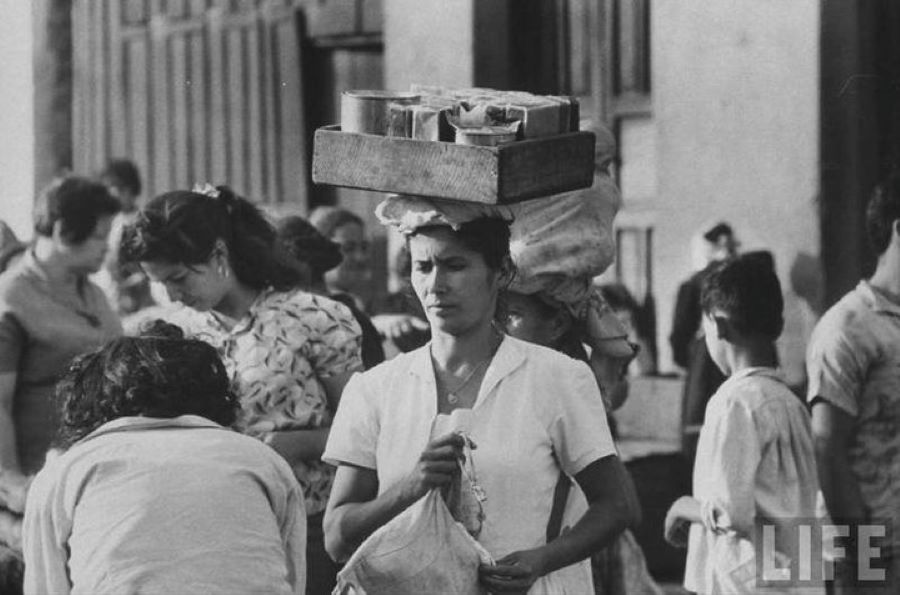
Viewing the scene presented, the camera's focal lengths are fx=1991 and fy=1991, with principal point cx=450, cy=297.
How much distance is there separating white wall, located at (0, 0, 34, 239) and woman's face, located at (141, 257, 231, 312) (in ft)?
24.0

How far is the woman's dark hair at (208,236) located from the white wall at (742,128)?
387cm

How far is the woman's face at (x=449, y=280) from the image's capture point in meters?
4.44

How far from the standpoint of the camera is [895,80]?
9031 mm

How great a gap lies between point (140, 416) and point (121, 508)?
247 mm

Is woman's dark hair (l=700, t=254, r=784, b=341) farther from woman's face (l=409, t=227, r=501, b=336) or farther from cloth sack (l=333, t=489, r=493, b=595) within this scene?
cloth sack (l=333, t=489, r=493, b=595)

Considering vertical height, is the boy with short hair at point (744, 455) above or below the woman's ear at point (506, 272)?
below

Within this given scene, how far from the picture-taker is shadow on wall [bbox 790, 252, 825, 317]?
29.7ft

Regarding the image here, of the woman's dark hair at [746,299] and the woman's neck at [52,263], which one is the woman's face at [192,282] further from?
the woman's neck at [52,263]

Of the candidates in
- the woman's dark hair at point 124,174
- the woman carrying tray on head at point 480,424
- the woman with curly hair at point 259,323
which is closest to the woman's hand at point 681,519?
the woman with curly hair at point 259,323

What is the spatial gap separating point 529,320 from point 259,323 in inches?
30.7

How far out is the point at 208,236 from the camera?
5.62m

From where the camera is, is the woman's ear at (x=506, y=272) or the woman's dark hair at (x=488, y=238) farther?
the woman's ear at (x=506, y=272)

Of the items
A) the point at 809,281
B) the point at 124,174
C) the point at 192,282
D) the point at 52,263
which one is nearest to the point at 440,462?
the point at 192,282

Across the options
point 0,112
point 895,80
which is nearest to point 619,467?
point 895,80
